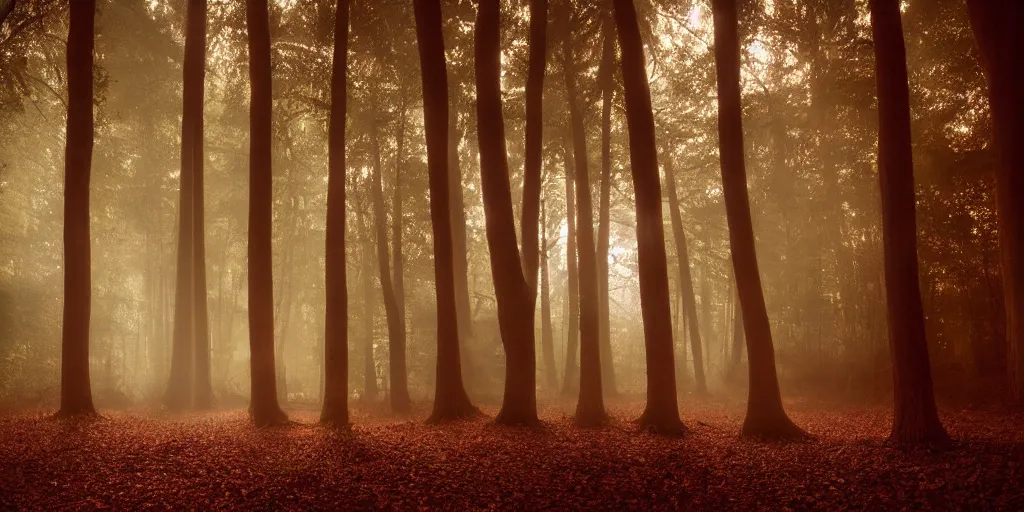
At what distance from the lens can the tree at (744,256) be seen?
11.9 metres

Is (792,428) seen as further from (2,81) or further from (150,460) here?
(2,81)

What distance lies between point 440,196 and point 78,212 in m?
7.95

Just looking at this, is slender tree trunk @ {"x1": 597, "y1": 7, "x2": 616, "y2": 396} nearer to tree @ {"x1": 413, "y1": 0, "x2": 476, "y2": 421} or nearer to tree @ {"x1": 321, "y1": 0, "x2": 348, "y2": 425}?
tree @ {"x1": 413, "y1": 0, "x2": 476, "y2": 421}

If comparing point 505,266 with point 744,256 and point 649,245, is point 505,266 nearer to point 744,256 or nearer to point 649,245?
point 649,245

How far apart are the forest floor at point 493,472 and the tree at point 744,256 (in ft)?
2.36

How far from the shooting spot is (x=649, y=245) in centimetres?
1319

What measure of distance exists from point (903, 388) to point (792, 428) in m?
2.24

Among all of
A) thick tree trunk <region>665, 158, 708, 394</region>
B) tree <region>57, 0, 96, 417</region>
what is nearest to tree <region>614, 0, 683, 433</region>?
tree <region>57, 0, 96, 417</region>

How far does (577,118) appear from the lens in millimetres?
17672

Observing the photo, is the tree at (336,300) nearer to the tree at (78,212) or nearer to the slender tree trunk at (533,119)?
the slender tree trunk at (533,119)

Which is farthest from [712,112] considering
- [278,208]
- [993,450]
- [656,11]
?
[278,208]

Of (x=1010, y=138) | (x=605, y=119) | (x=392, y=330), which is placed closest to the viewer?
(x=1010, y=138)

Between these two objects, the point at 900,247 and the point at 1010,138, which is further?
the point at 1010,138

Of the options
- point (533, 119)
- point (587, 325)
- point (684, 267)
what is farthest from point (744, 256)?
point (684, 267)
